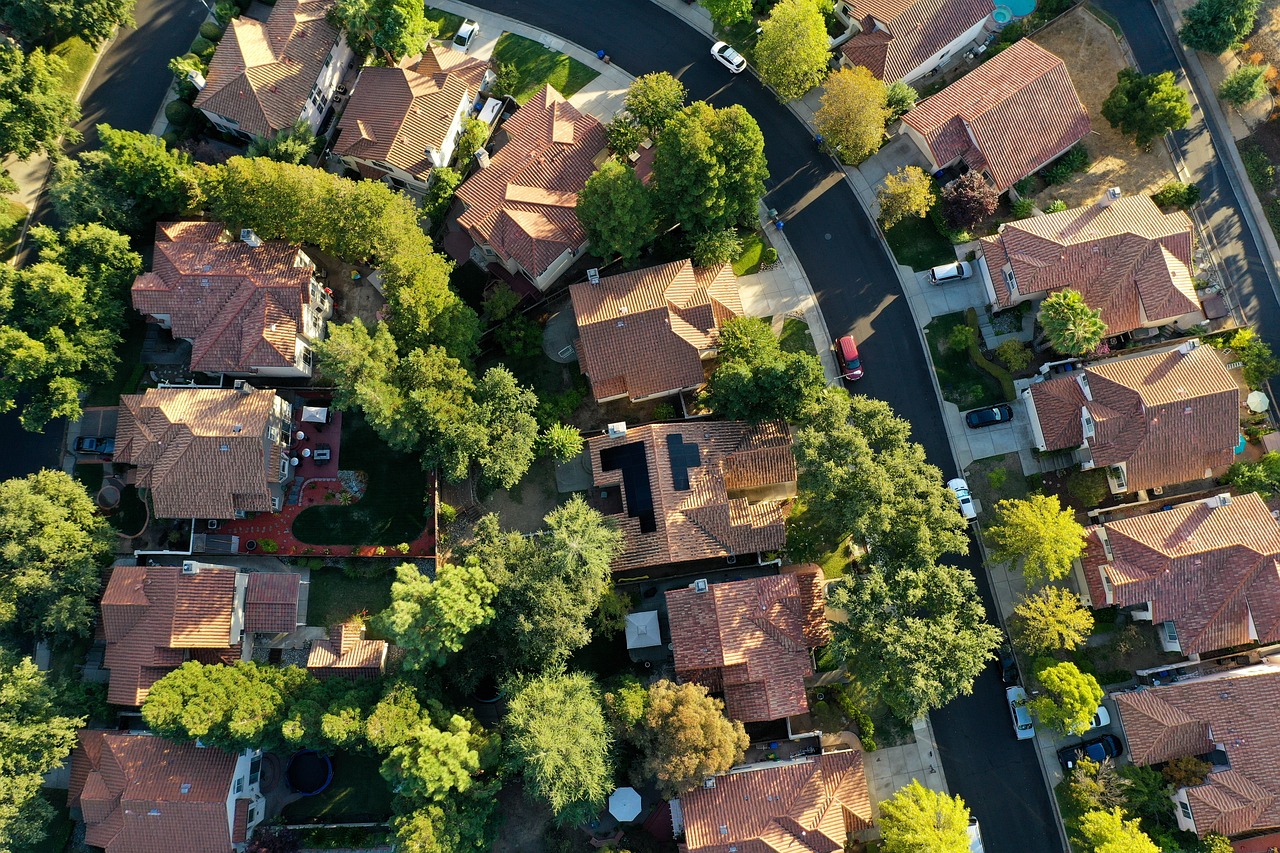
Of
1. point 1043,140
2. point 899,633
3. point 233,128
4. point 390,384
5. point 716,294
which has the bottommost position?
point 899,633

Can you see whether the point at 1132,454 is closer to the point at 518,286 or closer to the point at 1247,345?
the point at 1247,345

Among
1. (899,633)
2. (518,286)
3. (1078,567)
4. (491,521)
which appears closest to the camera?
(899,633)

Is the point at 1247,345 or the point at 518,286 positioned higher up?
the point at 518,286

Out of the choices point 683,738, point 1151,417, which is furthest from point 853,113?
point 683,738

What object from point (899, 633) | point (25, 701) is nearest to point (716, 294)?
point (899, 633)

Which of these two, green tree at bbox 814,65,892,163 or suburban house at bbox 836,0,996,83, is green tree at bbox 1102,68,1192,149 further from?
green tree at bbox 814,65,892,163

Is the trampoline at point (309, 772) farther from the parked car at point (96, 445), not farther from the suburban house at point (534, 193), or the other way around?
the suburban house at point (534, 193)

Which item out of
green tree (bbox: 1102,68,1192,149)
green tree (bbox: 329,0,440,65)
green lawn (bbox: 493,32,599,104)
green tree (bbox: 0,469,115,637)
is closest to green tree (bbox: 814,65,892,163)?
green tree (bbox: 1102,68,1192,149)

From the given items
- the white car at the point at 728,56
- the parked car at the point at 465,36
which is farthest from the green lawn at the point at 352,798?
the white car at the point at 728,56
